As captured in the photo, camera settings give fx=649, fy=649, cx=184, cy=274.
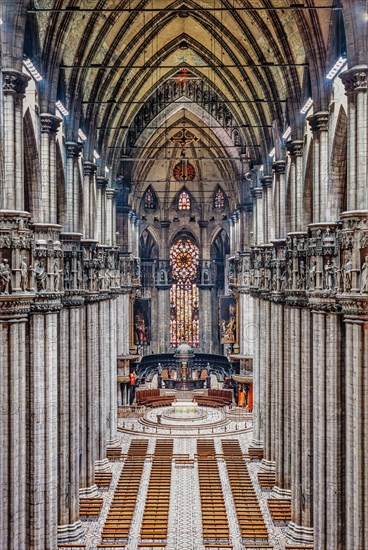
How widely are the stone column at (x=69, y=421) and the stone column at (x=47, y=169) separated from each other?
5.01m

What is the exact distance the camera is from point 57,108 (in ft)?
90.8

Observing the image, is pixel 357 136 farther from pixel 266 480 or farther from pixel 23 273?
pixel 266 480

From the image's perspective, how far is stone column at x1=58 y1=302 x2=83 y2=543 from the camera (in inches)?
1083

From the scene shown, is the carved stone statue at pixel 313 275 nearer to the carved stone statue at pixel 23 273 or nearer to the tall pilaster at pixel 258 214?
the carved stone statue at pixel 23 273

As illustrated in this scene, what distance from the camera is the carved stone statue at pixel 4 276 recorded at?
1886 cm

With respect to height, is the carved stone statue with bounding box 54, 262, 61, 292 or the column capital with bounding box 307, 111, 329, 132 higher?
the column capital with bounding box 307, 111, 329, 132

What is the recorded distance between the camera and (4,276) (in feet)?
62.0

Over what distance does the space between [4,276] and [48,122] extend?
8.69m

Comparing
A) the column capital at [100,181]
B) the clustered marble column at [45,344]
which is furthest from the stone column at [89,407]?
the column capital at [100,181]

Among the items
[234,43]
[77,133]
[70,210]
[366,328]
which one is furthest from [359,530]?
[234,43]

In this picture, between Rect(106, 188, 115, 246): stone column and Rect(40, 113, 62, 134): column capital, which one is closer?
Rect(40, 113, 62, 134): column capital

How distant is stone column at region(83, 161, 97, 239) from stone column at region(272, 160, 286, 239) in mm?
10115

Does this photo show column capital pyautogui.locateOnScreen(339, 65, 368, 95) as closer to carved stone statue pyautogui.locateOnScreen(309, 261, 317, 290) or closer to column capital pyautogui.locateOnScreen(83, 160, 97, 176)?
carved stone statue pyautogui.locateOnScreen(309, 261, 317, 290)

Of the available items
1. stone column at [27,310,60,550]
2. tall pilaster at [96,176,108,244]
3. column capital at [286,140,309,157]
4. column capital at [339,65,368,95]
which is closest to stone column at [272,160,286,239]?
column capital at [286,140,309,157]
